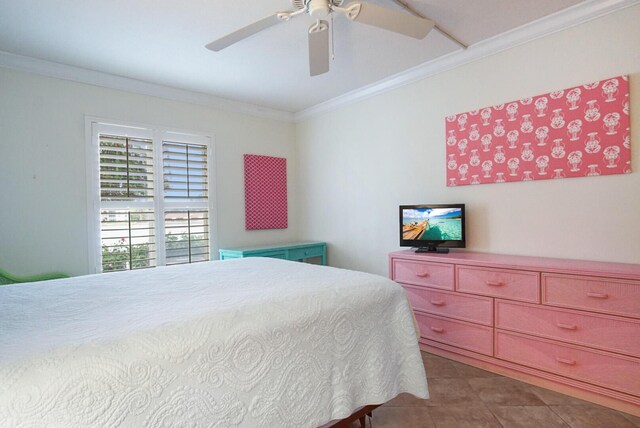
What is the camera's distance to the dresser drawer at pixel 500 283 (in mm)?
2328

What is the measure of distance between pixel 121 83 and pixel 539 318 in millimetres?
4069

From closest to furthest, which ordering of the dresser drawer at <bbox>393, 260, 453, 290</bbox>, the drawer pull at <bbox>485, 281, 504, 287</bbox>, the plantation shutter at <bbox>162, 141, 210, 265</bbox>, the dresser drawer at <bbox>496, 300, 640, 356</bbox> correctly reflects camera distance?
the dresser drawer at <bbox>496, 300, 640, 356</bbox>
the drawer pull at <bbox>485, 281, 504, 287</bbox>
the dresser drawer at <bbox>393, 260, 453, 290</bbox>
the plantation shutter at <bbox>162, 141, 210, 265</bbox>

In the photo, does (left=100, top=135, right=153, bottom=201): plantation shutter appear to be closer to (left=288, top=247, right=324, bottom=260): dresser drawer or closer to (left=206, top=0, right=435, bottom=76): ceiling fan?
(left=288, top=247, right=324, bottom=260): dresser drawer

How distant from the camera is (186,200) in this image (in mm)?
3781

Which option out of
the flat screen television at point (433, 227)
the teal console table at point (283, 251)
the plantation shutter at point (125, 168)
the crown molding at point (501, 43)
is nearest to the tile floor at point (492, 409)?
the flat screen television at point (433, 227)

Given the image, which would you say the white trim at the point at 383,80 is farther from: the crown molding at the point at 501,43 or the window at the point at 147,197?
the window at the point at 147,197

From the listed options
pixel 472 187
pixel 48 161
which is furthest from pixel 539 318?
pixel 48 161

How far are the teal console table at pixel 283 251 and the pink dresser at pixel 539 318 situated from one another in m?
1.55

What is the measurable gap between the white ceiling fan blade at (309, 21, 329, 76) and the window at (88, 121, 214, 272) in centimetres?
205

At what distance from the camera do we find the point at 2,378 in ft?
2.93

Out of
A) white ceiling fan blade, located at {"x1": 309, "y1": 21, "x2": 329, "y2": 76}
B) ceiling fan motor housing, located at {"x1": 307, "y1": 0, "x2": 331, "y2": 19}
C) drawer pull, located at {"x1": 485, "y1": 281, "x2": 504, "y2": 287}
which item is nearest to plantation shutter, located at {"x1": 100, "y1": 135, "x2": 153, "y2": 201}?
white ceiling fan blade, located at {"x1": 309, "y1": 21, "x2": 329, "y2": 76}

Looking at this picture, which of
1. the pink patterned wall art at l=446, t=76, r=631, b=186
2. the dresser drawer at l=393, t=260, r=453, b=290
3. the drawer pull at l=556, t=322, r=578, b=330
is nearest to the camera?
the drawer pull at l=556, t=322, r=578, b=330

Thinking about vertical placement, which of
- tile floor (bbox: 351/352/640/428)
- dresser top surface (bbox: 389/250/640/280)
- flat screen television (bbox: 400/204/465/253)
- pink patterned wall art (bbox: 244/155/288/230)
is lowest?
tile floor (bbox: 351/352/640/428)

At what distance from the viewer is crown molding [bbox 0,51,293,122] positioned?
2852 mm
